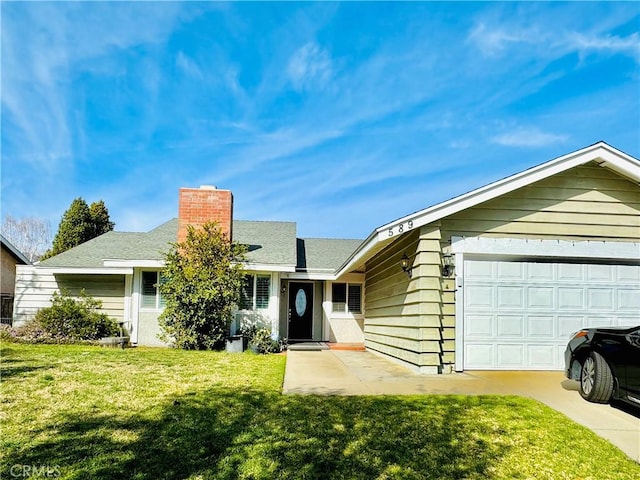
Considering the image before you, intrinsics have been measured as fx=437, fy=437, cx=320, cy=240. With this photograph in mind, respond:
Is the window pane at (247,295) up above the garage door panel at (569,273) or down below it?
below

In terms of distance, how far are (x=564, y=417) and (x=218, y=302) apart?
902 cm

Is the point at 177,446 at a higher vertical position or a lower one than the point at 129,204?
lower

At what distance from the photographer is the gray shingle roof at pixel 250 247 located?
13.8 m

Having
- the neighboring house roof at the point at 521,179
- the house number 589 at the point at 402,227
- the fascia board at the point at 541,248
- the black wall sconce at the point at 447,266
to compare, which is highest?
the neighboring house roof at the point at 521,179

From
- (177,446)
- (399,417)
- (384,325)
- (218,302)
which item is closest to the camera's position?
(177,446)

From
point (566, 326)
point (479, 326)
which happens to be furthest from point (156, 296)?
point (566, 326)

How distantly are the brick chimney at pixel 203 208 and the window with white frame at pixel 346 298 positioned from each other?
15.1 feet

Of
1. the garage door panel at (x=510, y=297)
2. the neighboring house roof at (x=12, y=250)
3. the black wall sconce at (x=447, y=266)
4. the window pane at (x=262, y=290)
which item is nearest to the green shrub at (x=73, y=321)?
the window pane at (x=262, y=290)

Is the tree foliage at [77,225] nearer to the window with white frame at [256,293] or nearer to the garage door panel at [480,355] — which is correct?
the window with white frame at [256,293]

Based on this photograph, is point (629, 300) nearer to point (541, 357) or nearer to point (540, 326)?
point (540, 326)

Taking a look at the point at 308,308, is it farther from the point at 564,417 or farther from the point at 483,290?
the point at 564,417

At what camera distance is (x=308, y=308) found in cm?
1638

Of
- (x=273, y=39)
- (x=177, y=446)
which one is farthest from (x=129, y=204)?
(x=177, y=446)

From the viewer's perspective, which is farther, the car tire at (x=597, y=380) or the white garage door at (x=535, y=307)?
the white garage door at (x=535, y=307)
